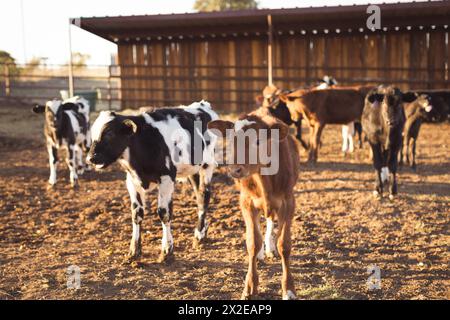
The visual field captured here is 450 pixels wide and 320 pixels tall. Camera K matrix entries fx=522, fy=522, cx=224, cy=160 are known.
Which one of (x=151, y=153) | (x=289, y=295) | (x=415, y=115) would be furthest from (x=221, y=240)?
(x=415, y=115)

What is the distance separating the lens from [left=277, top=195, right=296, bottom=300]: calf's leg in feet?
15.7

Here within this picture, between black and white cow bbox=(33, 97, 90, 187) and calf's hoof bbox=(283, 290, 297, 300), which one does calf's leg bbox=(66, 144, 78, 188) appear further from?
calf's hoof bbox=(283, 290, 297, 300)

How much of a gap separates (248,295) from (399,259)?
2043 millimetres

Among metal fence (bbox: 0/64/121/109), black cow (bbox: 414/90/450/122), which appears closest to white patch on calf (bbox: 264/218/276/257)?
black cow (bbox: 414/90/450/122)

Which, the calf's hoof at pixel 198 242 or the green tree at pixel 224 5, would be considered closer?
the calf's hoof at pixel 198 242

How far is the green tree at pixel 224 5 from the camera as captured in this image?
4012cm

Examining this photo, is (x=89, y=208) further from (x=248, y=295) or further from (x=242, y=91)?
(x=242, y=91)

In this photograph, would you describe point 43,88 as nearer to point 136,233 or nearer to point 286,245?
point 136,233

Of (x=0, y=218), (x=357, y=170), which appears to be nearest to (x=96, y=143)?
(x=0, y=218)

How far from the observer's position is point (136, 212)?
6105mm

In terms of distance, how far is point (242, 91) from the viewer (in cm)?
→ 1875

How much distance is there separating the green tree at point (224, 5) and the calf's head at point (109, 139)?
34.6m

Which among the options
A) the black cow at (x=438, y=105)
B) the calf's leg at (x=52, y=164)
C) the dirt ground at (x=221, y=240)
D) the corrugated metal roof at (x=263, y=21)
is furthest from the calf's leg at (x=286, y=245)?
the corrugated metal roof at (x=263, y=21)

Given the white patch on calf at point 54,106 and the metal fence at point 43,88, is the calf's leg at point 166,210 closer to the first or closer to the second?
the white patch on calf at point 54,106
